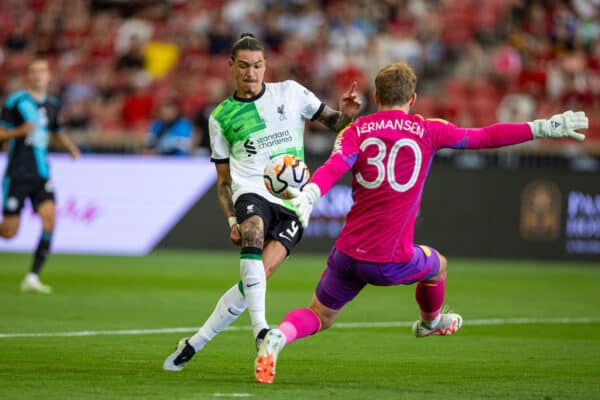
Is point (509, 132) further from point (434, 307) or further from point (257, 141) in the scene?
point (257, 141)

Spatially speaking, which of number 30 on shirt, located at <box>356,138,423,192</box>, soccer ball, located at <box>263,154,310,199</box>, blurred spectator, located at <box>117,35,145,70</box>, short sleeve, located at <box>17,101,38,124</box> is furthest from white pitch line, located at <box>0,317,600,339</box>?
blurred spectator, located at <box>117,35,145,70</box>

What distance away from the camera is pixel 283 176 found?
7.61 m

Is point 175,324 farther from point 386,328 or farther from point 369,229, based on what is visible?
point 369,229

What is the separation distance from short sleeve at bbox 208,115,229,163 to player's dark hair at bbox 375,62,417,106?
1568mm

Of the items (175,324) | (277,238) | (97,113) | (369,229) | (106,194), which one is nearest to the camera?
(369,229)

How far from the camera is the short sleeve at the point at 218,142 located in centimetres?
904

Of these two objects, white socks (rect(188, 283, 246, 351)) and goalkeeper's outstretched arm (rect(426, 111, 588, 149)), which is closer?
goalkeeper's outstretched arm (rect(426, 111, 588, 149))

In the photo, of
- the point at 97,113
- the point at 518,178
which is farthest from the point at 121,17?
the point at 518,178

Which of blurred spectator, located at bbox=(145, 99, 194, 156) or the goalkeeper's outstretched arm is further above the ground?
the goalkeeper's outstretched arm

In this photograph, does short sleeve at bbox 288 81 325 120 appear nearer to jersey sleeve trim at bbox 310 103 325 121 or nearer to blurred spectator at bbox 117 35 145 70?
jersey sleeve trim at bbox 310 103 325 121

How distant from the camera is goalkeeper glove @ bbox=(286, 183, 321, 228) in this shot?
716cm

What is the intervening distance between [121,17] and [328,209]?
10748 mm

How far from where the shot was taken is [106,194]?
2016 centimetres

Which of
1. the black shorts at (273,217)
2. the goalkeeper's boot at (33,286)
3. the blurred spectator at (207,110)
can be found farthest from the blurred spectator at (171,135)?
the black shorts at (273,217)
